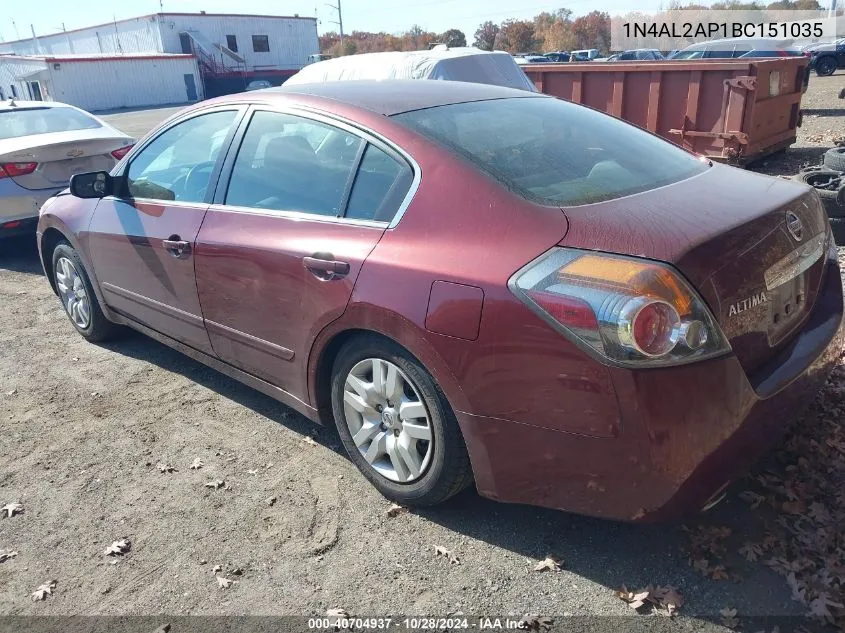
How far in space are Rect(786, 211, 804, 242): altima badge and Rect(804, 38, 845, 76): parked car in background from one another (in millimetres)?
29148

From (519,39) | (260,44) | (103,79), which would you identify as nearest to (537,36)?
(519,39)

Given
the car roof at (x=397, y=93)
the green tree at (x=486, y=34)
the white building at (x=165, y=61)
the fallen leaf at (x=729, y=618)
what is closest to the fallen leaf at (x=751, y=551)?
the fallen leaf at (x=729, y=618)

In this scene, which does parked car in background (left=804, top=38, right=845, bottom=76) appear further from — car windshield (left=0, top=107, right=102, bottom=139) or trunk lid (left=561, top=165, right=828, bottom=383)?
trunk lid (left=561, top=165, right=828, bottom=383)

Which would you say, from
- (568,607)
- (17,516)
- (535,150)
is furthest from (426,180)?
(17,516)

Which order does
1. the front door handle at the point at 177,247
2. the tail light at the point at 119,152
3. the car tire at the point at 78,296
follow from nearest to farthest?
the front door handle at the point at 177,247 → the car tire at the point at 78,296 → the tail light at the point at 119,152

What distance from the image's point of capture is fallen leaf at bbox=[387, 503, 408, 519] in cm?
295

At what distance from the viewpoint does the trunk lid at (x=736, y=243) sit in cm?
218

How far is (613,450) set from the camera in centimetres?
219

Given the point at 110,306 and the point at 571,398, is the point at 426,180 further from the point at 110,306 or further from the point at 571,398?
the point at 110,306

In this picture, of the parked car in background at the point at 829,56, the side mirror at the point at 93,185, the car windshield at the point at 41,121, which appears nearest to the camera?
the side mirror at the point at 93,185

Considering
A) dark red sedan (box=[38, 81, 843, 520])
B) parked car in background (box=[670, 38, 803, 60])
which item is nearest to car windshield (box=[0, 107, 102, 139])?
dark red sedan (box=[38, 81, 843, 520])

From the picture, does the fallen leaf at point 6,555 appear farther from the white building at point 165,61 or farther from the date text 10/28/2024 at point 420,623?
the white building at point 165,61

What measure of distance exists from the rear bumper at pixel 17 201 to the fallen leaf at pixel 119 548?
5.20 m

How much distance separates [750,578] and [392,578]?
1290 mm
